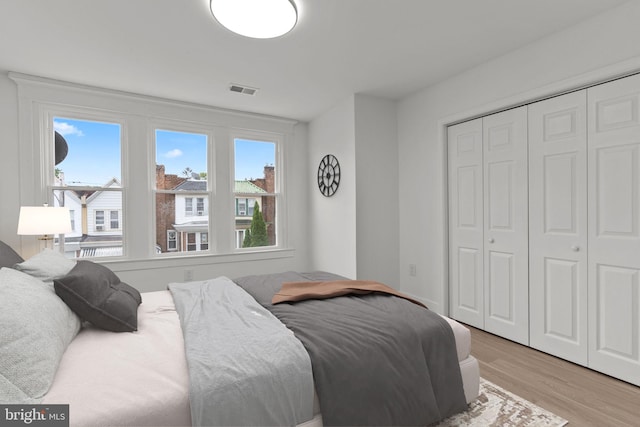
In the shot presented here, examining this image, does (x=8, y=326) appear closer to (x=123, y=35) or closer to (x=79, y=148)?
(x=123, y=35)

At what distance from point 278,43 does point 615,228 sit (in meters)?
2.85

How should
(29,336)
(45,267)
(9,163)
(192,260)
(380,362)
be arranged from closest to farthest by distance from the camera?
1. (29,336)
2. (380,362)
3. (45,267)
4. (9,163)
5. (192,260)

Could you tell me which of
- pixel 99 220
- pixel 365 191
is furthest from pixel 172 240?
pixel 365 191

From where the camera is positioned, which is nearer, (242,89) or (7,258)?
(7,258)

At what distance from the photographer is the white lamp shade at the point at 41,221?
2.69 metres

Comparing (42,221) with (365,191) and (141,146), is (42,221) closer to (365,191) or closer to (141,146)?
(141,146)

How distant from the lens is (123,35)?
2420mm

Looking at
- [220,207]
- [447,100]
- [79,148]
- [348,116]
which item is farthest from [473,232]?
[79,148]

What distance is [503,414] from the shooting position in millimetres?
1783

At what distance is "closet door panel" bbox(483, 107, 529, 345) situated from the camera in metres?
2.73

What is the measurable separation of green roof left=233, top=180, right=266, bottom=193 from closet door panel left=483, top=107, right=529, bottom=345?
2.93m

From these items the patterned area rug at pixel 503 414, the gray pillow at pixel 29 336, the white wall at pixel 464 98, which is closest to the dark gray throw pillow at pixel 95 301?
the gray pillow at pixel 29 336

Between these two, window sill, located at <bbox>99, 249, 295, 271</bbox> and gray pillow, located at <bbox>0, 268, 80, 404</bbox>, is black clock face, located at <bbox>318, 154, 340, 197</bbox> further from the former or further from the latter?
gray pillow, located at <bbox>0, 268, 80, 404</bbox>

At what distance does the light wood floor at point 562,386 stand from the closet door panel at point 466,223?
1.93 feet
